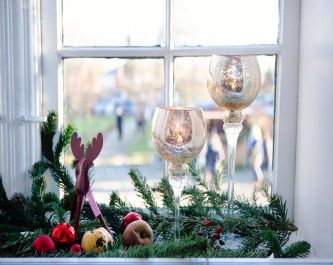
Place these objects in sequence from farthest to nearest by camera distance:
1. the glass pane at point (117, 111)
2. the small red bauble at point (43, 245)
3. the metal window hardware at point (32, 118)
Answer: the glass pane at point (117, 111) → the metal window hardware at point (32, 118) → the small red bauble at point (43, 245)

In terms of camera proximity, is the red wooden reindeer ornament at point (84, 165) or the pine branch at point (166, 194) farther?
the pine branch at point (166, 194)

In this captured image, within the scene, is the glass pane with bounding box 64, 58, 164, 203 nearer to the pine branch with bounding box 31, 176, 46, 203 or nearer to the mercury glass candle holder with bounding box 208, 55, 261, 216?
the pine branch with bounding box 31, 176, 46, 203

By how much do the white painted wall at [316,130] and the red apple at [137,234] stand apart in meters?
0.37

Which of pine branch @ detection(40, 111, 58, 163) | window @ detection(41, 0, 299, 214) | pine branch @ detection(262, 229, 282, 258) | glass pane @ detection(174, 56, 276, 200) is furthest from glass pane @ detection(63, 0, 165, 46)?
pine branch @ detection(262, 229, 282, 258)

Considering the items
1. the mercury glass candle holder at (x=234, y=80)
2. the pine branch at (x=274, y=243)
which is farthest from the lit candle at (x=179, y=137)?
the pine branch at (x=274, y=243)

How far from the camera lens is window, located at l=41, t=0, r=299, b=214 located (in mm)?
1129

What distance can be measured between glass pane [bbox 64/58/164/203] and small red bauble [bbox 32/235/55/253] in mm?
347

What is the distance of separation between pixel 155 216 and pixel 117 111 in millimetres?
321

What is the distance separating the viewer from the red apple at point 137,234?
888 millimetres

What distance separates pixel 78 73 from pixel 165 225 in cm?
48

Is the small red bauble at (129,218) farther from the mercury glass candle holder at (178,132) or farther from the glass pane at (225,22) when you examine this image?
the glass pane at (225,22)

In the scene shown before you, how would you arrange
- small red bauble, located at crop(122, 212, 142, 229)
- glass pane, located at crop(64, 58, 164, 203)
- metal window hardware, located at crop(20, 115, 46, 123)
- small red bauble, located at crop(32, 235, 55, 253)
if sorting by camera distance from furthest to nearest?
glass pane, located at crop(64, 58, 164, 203)
metal window hardware, located at crop(20, 115, 46, 123)
small red bauble, located at crop(122, 212, 142, 229)
small red bauble, located at crop(32, 235, 55, 253)

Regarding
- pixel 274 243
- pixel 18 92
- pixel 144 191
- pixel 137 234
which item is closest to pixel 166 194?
pixel 144 191

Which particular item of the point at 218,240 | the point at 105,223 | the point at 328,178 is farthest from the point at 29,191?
the point at 328,178
